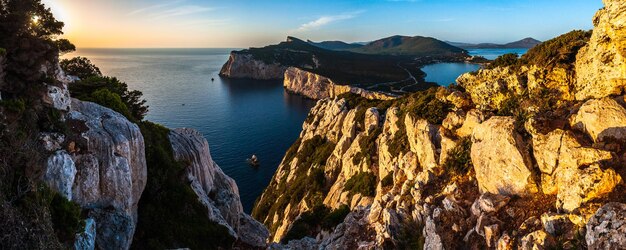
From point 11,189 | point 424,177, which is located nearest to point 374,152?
point 424,177

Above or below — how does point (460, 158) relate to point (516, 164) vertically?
below

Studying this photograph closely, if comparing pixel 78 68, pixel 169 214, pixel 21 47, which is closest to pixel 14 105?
pixel 21 47

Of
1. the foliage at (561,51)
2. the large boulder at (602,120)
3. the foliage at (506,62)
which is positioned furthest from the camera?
the foliage at (506,62)

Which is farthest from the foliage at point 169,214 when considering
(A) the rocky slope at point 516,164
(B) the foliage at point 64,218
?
(B) the foliage at point 64,218

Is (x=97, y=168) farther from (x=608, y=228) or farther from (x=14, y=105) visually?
(x=608, y=228)

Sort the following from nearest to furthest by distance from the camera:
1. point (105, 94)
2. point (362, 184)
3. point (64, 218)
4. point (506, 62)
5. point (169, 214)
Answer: point (64, 218) → point (169, 214) → point (105, 94) → point (506, 62) → point (362, 184)

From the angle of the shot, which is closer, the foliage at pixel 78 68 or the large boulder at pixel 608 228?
the large boulder at pixel 608 228

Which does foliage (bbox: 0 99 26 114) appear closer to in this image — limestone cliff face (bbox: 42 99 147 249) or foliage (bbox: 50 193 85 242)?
limestone cliff face (bbox: 42 99 147 249)

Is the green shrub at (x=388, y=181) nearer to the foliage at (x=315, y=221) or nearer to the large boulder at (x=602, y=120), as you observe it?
the foliage at (x=315, y=221)
